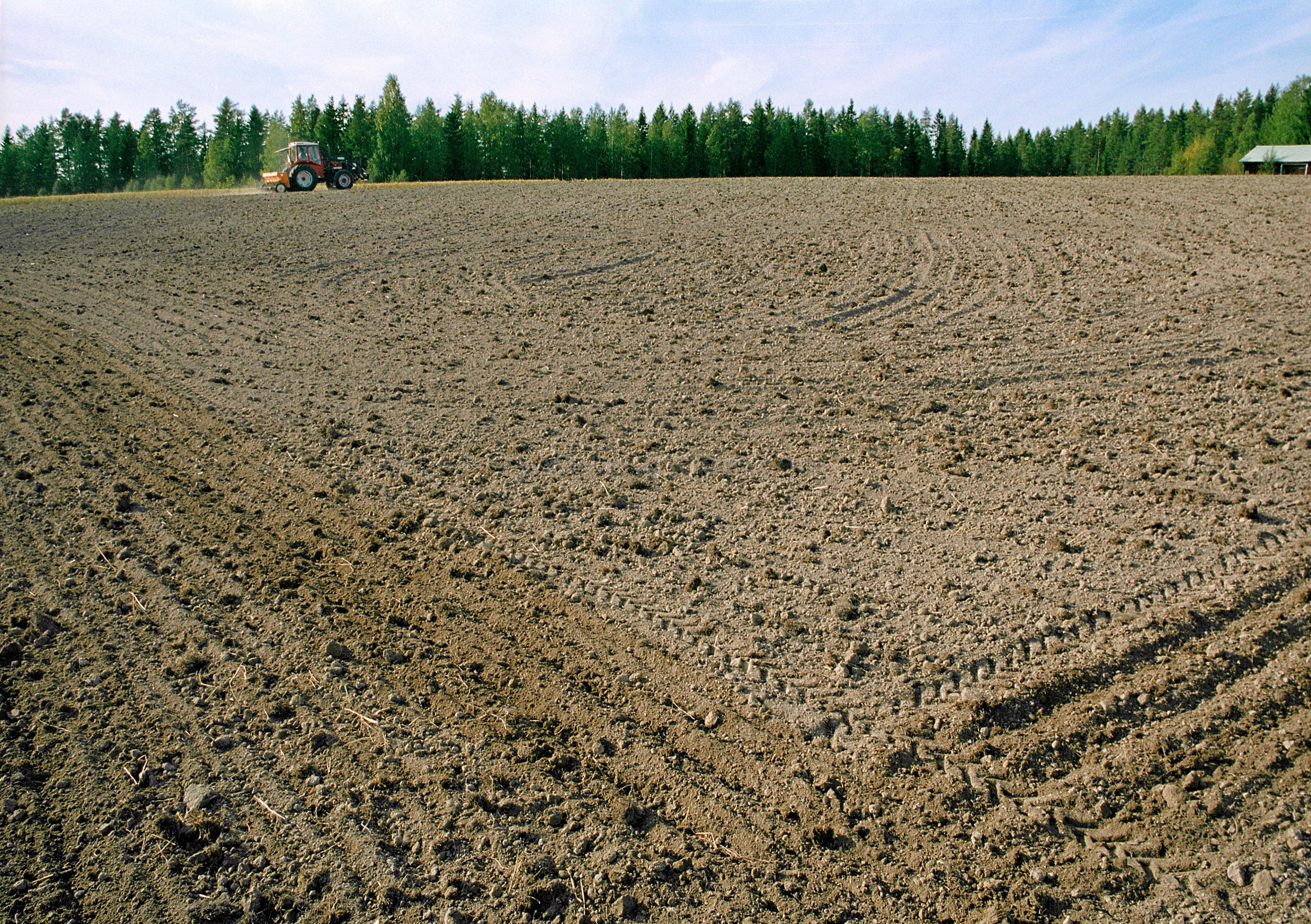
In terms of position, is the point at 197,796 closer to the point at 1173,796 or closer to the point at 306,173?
the point at 1173,796

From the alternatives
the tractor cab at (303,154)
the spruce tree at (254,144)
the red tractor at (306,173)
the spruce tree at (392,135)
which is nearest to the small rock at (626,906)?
the red tractor at (306,173)

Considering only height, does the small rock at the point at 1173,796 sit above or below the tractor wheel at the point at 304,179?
below

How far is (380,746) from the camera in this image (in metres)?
3.73

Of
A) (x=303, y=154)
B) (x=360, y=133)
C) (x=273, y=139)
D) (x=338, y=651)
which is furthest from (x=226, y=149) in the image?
(x=338, y=651)

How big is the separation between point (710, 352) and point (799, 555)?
4.88m

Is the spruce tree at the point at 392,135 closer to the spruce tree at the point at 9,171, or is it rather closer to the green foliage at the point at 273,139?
the green foliage at the point at 273,139

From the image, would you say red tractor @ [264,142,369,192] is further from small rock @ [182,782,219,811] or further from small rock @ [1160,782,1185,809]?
small rock @ [1160,782,1185,809]

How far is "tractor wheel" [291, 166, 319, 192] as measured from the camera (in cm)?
3175

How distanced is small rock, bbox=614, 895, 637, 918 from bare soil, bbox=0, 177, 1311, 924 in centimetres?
1

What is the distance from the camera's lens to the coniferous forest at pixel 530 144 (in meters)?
67.4

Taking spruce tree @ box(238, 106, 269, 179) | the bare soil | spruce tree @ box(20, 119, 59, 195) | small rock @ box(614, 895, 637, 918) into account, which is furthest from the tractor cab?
spruce tree @ box(20, 119, 59, 195)

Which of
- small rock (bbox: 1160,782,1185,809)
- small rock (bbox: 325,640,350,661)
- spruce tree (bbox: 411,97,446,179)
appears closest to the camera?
small rock (bbox: 1160,782,1185,809)

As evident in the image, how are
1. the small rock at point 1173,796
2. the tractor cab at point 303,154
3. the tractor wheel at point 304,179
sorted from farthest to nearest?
the tractor cab at point 303,154 < the tractor wheel at point 304,179 < the small rock at point 1173,796

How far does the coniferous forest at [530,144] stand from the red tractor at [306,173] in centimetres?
3317
